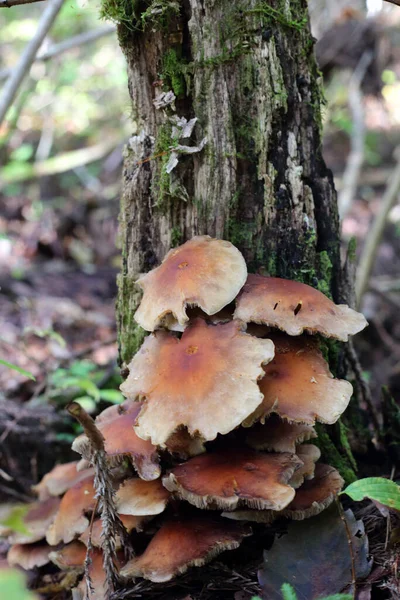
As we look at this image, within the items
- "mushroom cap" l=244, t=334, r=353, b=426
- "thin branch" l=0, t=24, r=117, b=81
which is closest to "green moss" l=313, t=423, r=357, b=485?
"mushroom cap" l=244, t=334, r=353, b=426

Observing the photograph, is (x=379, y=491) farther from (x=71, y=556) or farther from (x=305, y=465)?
(x=71, y=556)

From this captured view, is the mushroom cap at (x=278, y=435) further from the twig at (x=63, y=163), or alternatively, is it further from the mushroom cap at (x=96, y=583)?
the twig at (x=63, y=163)

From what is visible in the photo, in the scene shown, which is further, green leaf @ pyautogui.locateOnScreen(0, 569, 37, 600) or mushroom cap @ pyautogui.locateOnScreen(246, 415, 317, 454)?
mushroom cap @ pyautogui.locateOnScreen(246, 415, 317, 454)

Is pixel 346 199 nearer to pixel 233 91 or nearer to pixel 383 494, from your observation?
pixel 233 91

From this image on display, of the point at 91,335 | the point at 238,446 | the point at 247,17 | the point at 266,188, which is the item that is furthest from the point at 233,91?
the point at 91,335

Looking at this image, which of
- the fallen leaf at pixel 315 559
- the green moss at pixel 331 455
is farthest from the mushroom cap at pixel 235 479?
the green moss at pixel 331 455

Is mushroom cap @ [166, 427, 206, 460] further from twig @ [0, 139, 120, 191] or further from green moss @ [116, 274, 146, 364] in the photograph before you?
twig @ [0, 139, 120, 191]

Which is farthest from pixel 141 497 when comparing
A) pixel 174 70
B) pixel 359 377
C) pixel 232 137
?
pixel 174 70
